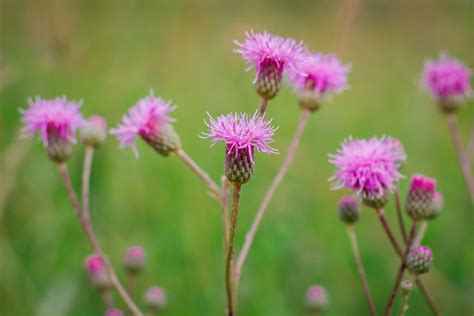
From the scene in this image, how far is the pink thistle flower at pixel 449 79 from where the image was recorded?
7.80 ft

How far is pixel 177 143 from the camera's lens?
5.39 ft

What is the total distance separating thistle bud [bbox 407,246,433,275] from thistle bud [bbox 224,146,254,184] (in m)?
0.55

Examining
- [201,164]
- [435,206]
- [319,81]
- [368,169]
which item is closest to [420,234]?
[435,206]

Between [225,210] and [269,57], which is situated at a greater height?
[269,57]

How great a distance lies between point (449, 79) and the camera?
2391 mm

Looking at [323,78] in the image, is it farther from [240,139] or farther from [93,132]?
[93,132]

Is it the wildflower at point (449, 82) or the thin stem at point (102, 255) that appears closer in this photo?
the thin stem at point (102, 255)

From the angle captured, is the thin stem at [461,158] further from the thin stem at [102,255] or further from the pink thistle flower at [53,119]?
the pink thistle flower at [53,119]

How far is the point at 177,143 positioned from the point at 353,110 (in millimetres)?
3797

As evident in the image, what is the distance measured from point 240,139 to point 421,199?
695mm

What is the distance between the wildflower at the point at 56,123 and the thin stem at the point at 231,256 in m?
0.69

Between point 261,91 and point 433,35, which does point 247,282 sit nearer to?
point 261,91

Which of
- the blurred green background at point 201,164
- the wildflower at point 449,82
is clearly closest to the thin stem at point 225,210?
the blurred green background at point 201,164

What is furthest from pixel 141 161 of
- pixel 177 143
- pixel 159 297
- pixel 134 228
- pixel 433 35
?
pixel 433 35
